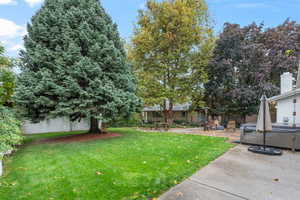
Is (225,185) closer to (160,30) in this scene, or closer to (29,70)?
(29,70)

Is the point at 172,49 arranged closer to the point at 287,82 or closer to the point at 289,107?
the point at 287,82

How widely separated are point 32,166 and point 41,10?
7941mm

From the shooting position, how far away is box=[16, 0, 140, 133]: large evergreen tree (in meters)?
7.31

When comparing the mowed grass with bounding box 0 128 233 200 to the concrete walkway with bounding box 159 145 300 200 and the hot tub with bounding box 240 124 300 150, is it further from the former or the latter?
the hot tub with bounding box 240 124 300 150

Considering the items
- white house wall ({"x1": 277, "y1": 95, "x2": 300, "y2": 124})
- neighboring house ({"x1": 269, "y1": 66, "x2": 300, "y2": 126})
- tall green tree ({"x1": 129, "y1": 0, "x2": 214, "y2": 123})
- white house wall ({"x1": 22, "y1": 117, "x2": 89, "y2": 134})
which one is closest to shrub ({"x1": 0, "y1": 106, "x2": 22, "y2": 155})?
white house wall ({"x1": 22, "y1": 117, "x2": 89, "y2": 134})

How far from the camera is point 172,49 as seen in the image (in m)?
14.9

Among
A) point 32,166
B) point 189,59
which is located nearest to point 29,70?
point 32,166

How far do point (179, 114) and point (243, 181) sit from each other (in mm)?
19738

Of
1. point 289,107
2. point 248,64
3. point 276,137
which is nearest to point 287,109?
point 289,107

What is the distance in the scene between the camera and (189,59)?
1548 centimetres

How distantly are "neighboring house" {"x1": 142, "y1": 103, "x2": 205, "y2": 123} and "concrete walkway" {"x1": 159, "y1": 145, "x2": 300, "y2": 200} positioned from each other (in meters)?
14.5

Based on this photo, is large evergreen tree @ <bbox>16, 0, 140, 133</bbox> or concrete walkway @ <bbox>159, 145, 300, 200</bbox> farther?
large evergreen tree @ <bbox>16, 0, 140, 133</bbox>

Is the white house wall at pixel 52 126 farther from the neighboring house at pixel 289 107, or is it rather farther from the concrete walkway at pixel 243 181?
the neighboring house at pixel 289 107

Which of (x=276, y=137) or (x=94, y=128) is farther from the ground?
(x=276, y=137)
